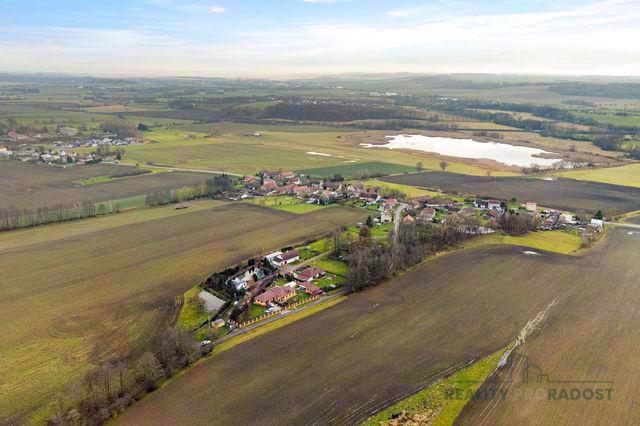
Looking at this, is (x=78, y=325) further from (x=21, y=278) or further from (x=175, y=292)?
(x=21, y=278)

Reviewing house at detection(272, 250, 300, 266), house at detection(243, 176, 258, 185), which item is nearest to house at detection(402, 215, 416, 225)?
house at detection(272, 250, 300, 266)

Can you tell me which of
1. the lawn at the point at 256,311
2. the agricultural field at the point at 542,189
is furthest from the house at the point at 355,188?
the lawn at the point at 256,311

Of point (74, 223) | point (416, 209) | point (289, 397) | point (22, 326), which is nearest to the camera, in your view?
point (289, 397)

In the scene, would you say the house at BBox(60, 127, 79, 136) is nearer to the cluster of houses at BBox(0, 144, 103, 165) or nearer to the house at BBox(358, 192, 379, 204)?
the cluster of houses at BBox(0, 144, 103, 165)

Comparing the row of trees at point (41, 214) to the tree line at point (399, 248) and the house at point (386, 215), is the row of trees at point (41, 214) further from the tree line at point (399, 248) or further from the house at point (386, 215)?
the house at point (386, 215)

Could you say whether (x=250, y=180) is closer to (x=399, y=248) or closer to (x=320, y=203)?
(x=320, y=203)

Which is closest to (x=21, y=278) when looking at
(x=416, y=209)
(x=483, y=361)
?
(x=483, y=361)

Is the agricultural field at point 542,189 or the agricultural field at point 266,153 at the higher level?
the agricultural field at point 266,153
